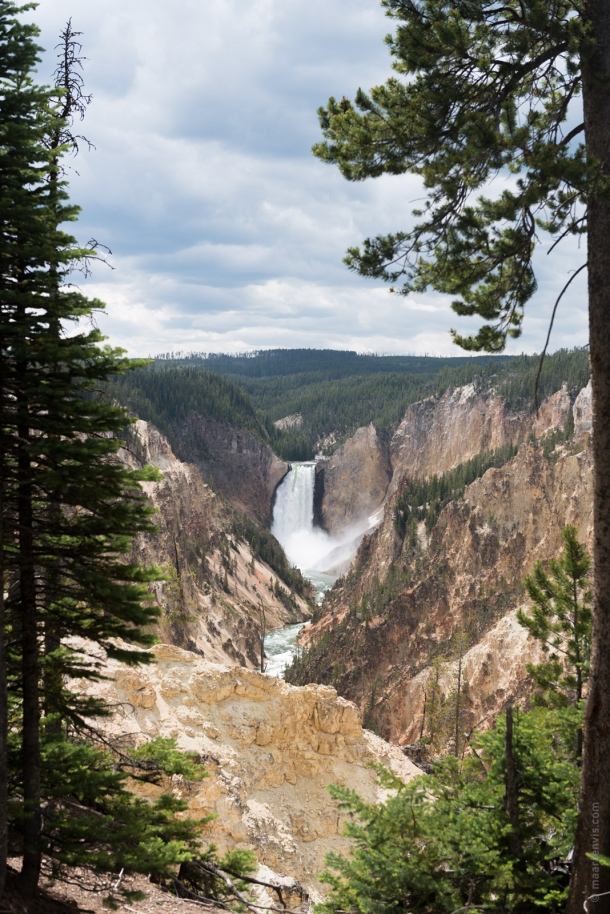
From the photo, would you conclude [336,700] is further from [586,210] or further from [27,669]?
[586,210]

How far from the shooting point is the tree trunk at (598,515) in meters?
6.24

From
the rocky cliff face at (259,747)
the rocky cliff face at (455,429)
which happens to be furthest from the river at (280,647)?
the rocky cliff face at (455,429)

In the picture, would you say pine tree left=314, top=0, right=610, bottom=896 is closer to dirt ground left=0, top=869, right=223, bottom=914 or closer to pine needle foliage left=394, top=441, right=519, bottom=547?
dirt ground left=0, top=869, right=223, bottom=914

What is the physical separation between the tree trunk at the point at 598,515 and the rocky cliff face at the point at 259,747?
10.2 meters

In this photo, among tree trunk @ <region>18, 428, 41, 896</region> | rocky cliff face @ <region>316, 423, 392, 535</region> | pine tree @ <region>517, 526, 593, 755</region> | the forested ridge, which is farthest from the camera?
rocky cliff face @ <region>316, 423, 392, 535</region>

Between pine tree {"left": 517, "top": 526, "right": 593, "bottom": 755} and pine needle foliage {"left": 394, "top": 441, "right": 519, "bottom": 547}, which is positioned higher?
pine tree {"left": 517, "top": 526, "right": 593, "bottom": 755}

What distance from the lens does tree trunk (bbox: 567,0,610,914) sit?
246 inches

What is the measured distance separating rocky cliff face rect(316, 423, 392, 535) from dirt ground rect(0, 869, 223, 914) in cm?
11341

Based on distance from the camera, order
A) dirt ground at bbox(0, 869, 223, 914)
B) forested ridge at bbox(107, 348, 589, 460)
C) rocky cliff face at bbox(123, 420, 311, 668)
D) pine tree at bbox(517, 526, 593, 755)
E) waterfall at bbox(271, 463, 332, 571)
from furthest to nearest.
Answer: waterfall at bbox(271, 463, 332, 571) < forested ridge at bbox(107, 348, 589, 460) < rocky cliff face at bbox(123, 420, 311, 668) < pine tree at bbox(517, 526, 593, 755) < dirt ground at bbox(0, 869, 223, 914)

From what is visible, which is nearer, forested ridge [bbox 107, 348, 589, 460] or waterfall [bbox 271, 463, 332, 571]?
forested ridge [bbox 107, 348, 589, 460]

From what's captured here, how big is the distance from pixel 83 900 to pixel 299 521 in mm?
116369

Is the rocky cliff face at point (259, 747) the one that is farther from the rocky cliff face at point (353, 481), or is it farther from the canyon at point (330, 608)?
the rocky cliff face at point (353, 481)

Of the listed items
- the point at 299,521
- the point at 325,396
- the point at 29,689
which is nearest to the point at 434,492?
the point at 299,521

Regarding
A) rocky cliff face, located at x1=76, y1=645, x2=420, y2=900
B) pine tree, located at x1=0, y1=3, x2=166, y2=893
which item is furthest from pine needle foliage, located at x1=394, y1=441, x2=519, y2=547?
pine tree, located at x1=0, y1=3, x2=166, y2=893
